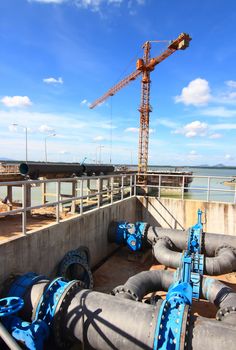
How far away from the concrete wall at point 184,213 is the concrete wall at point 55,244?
7.89 feet

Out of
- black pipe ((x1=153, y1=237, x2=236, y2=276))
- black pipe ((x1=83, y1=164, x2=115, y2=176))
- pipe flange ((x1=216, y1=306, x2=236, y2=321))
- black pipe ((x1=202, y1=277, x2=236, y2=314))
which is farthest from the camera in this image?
black pipe ((x1=83, y1=164, x2=115, y2=176))

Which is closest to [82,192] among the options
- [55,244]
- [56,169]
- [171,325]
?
[56,169]

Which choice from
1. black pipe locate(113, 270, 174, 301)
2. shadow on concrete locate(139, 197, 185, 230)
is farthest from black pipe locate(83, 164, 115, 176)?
black pipe locate(113, 270, 174, 301)

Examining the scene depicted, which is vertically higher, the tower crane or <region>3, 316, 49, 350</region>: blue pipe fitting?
the tower crane

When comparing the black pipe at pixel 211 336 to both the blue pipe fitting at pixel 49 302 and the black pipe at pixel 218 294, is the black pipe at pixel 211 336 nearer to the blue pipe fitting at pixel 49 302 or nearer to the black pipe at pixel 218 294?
the black pipe at pixel 218 294

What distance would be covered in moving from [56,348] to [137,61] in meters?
32.3

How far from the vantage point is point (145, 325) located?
3.76 meters

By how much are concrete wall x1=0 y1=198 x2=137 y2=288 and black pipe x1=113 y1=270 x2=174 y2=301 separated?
70.4 inches

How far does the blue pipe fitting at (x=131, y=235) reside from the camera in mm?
9172

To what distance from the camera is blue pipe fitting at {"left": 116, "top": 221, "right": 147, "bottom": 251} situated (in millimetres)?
9172

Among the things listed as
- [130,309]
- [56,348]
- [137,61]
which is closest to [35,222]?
[56,348]

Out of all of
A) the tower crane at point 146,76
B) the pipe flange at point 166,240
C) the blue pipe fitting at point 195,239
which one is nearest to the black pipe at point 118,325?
the blue pipe fitting at point 195,239

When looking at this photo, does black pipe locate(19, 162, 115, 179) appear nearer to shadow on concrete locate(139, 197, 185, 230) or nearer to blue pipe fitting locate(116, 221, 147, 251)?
shadow on concrete locate(139, 197, 185, 230)

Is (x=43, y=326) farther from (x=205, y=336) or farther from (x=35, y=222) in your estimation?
(x=35, y=222)
